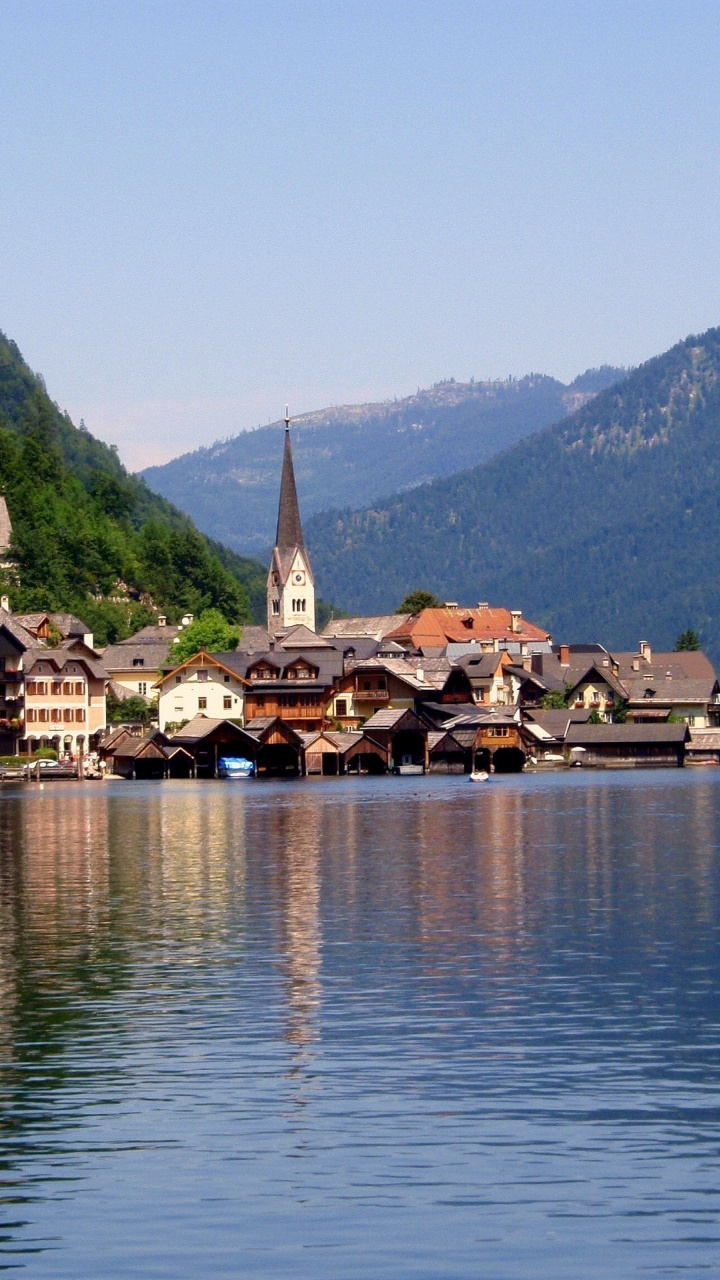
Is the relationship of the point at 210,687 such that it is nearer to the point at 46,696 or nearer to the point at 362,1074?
the point at 46,696

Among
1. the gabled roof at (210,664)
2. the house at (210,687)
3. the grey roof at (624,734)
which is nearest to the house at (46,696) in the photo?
the gabled roof at (210,664)

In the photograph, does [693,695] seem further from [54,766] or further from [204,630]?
[54,766]

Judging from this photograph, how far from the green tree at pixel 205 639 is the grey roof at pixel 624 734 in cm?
3108

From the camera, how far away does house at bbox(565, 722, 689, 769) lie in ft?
523

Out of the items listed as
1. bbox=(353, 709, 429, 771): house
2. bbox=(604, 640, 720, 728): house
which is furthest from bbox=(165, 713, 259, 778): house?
bbox=(604, 640, 720, 728): house

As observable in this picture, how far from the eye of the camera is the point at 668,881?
51.0m

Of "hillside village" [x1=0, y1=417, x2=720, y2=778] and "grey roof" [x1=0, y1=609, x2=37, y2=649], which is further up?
"grey roof" [x1=0, y1=609, x2=37, y2=649]

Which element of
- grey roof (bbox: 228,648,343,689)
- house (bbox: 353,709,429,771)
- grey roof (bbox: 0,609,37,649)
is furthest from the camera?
grey roof (bbox: 0,609,37,649)

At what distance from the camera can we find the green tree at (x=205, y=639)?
542 ft

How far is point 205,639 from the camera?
166875 millimetres

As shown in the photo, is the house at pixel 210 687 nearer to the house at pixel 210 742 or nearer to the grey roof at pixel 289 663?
the grey roof at pixel 289 663

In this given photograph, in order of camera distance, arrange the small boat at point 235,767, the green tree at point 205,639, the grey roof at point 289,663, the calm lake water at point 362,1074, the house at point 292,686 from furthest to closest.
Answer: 1. the green tree at point 205,639
2. the grey roof at point 289,663
3. the house at point 292,686
4. the small boat at point 235,767
5. the calm lake water at point 362,1074

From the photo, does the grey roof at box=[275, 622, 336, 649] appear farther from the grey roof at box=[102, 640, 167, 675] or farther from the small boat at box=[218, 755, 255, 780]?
the small boat at box=[218, 755, 255, 780]

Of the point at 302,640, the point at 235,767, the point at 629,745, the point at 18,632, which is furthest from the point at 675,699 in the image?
the point at 18,632
